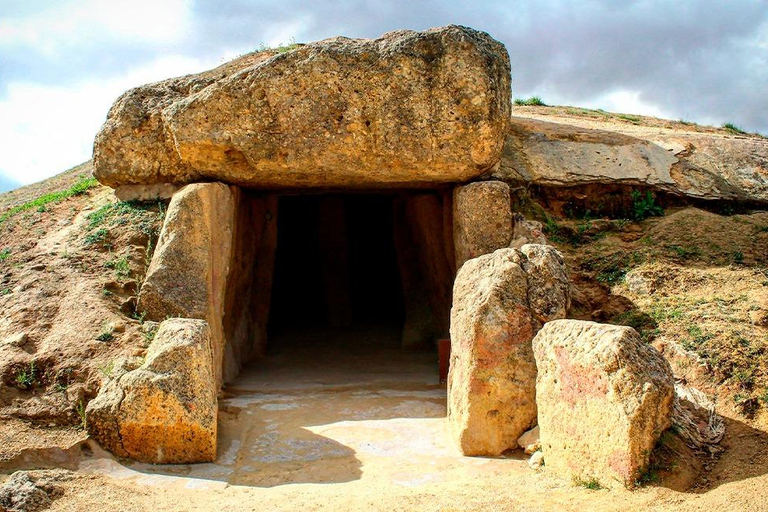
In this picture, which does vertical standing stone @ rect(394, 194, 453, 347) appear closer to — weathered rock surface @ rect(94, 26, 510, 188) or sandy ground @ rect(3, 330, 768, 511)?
weathered rock surface @ rect(94, 26, 510, 188)

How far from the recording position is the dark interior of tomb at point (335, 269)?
40.7 ft

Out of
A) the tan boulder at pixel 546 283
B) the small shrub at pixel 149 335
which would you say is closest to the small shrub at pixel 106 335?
the small shrub at pixel 149 335

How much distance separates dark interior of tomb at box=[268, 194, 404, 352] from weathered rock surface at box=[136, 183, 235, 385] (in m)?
3.47

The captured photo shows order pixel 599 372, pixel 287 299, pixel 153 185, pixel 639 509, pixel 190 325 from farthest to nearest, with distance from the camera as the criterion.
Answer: pixel 287 299 → pixel 153 185 → pixel 190 325 → pixel 599 372 → pixel 639 509

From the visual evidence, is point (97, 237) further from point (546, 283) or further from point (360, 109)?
point (546, 283)

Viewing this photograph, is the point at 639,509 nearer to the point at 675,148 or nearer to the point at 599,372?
the point at 599,372

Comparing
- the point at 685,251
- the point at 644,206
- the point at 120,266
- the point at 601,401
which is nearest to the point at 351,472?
the point at 601,401

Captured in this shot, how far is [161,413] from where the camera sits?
566cm

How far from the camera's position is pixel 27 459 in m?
5.41

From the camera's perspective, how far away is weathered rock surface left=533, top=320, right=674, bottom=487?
4.62 metres

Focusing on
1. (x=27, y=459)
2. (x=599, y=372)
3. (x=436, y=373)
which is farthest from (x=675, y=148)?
(x=27, y=459)

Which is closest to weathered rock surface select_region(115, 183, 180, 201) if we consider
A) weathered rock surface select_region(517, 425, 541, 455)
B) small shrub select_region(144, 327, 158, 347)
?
small shrub select_region(144, 327, 158, 347)

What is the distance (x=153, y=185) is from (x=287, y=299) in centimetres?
582

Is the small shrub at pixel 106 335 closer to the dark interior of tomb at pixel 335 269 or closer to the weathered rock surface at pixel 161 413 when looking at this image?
the weathered rock surface at pixel 161 413
